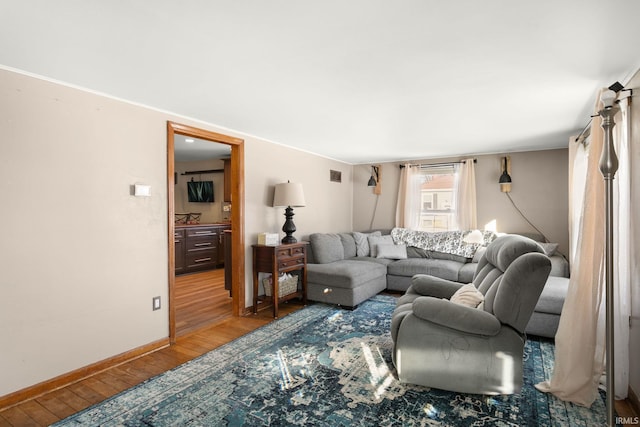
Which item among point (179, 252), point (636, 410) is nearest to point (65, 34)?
point (636, 410)

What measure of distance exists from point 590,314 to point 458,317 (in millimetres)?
831

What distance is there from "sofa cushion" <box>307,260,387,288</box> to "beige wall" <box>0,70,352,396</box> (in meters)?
1.88

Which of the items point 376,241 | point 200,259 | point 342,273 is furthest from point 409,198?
point 200,259

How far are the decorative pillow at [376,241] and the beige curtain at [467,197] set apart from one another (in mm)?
1232

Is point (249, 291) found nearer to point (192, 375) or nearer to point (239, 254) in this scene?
point (239, 254)

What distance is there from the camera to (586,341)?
2166 millimetres

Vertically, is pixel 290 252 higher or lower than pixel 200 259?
higher

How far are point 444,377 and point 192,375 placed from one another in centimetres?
184

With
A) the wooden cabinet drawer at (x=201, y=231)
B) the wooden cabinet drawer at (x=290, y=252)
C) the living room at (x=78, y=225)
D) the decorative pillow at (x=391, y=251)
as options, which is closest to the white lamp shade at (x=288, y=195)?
the wooden cabinet drawer at (x=290, y=252)

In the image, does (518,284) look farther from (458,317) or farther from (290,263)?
(290,263)

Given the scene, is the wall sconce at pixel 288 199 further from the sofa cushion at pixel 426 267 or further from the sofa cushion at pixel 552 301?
the sofa cushion at pixel 552 301

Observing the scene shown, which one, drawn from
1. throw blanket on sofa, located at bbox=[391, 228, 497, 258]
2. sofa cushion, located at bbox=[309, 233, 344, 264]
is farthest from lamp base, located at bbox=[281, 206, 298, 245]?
throw blanket on sofa, located at bbox=[391, 228, 497, 258]

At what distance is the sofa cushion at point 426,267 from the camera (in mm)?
4594

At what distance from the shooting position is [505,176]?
5191mm
